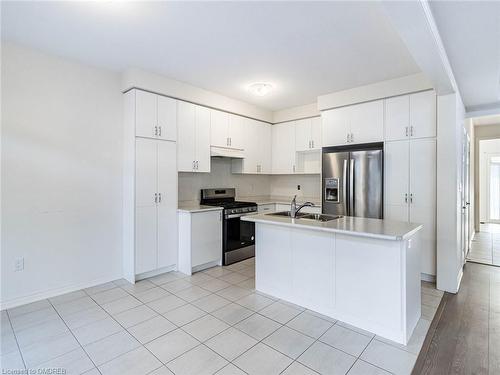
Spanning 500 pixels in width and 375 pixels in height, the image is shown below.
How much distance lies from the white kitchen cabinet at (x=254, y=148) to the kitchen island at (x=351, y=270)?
2.03 meters

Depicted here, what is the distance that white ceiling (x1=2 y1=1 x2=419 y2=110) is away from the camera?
2107 millimetres

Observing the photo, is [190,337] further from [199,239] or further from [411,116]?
[411,116]

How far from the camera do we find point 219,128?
14.2 ft

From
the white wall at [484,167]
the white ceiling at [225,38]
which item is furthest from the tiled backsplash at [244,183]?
the white wall at [484,167]

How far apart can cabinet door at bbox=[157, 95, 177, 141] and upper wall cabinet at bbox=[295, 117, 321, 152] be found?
7.41ft

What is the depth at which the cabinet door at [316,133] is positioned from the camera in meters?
4.69

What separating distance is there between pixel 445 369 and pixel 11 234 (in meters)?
3.87

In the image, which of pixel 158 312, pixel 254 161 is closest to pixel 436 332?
pixel 158 312

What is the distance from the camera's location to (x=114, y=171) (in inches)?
135

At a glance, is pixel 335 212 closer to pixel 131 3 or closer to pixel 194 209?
pixel 194 209

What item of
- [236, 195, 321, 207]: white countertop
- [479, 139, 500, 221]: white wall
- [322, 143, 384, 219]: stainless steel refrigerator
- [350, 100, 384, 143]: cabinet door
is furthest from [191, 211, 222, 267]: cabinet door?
[479, 139, 500, 221]: white wall

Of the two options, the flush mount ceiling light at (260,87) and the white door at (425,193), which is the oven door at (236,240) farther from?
the white door at (425,193)

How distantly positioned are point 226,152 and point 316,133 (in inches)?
62.8

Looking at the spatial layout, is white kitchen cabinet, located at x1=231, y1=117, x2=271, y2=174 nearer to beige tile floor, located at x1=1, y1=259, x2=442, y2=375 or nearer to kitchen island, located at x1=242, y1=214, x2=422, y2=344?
kitchen island, located at x1=242, y1=214, x2=422, y2=344
